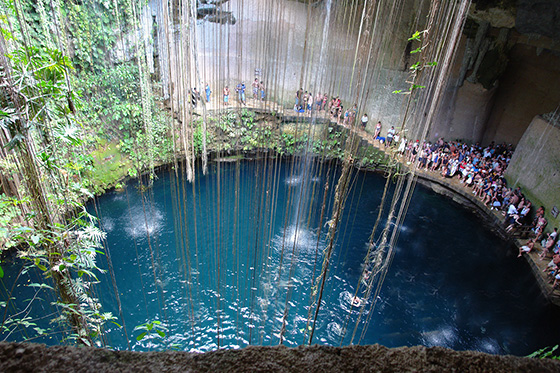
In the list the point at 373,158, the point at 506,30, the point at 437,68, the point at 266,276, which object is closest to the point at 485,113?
the point at 506,30

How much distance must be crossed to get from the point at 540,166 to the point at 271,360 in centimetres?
1135

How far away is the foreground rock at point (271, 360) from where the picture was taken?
71cm

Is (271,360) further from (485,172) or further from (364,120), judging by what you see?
(364,120)

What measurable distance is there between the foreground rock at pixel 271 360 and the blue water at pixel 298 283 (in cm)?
415

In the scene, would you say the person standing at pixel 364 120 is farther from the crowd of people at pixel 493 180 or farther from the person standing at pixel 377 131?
the crowd of people at pixel 493 180

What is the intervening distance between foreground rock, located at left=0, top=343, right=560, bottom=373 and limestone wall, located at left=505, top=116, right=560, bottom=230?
9.92m

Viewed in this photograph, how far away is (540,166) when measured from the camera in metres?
9.24

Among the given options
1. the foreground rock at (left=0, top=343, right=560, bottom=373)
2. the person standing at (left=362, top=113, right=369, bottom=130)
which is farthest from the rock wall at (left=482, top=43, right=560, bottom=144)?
the foreground rock at (left=0, top=343, right=560, bottom=373)

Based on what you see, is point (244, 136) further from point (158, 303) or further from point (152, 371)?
point (152, 371)

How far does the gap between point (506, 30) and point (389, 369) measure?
14602 millimetres

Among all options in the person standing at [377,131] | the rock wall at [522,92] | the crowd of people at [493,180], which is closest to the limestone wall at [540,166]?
the crowd of people at [493,180]

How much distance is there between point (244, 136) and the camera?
12344 millimetres

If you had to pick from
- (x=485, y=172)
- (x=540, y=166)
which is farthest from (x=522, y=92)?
(x=540, y=166)

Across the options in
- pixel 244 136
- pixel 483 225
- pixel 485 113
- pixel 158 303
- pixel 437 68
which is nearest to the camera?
pixel 437 68
